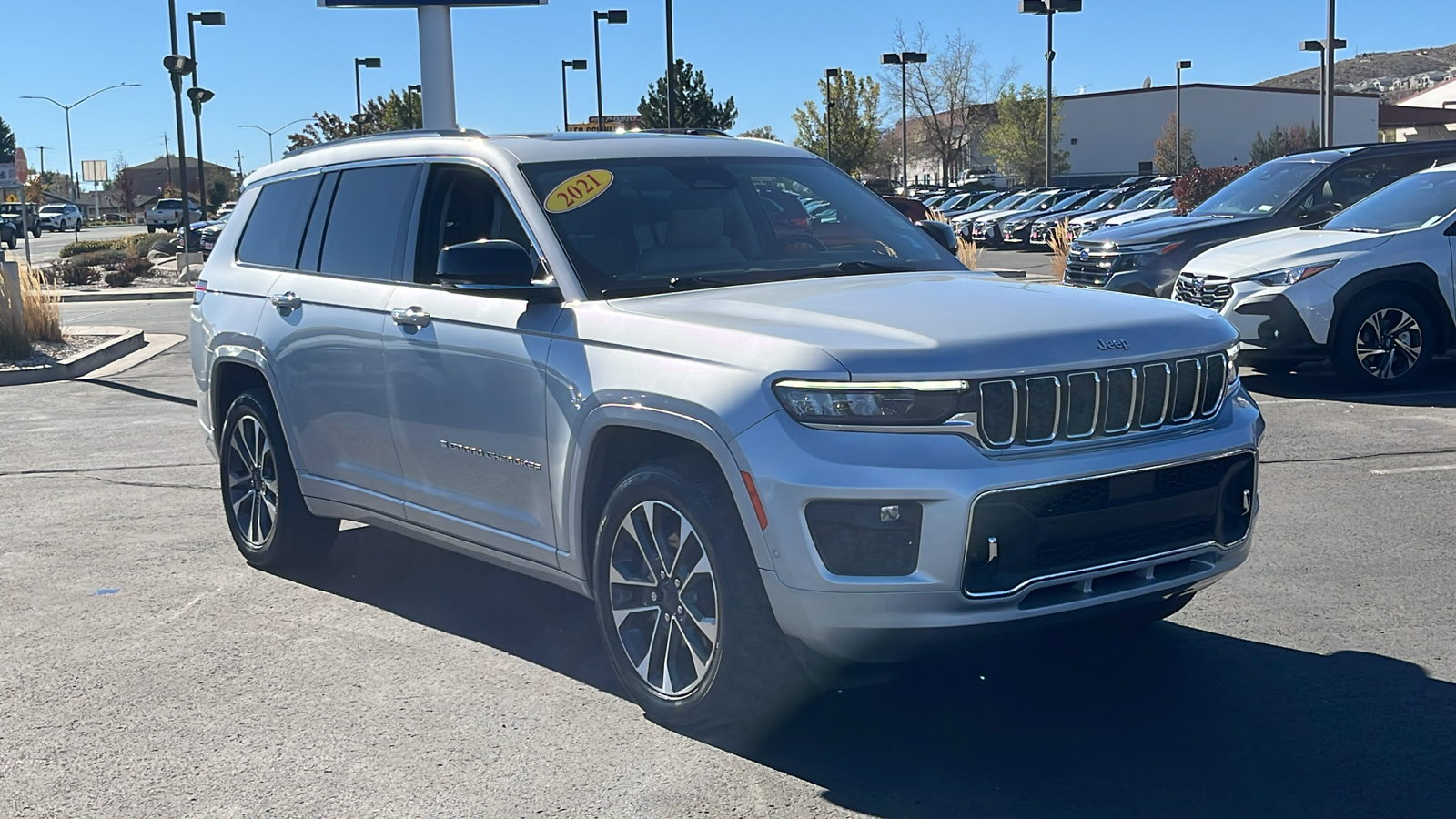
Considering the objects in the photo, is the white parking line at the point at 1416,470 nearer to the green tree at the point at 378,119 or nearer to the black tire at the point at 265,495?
the black tire at the point at 265,495

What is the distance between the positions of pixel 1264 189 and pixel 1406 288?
11.6 ft

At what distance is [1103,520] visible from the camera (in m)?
4.21

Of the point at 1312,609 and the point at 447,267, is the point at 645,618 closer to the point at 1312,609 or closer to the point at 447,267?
the point at 447,267

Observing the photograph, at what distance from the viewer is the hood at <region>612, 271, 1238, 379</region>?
409 centimetres

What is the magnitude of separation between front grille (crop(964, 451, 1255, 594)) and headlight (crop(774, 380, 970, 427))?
0.27m

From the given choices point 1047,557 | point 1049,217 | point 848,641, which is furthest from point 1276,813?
point 1049,217

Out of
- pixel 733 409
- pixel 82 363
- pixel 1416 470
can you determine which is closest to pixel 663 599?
pixel 733 409

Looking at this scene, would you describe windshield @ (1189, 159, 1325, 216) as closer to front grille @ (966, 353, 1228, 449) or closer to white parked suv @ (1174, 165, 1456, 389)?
white parked suv @ (1174, 165, 1456, 389)

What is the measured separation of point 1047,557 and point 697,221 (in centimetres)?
197

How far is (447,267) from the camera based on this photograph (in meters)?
4.99

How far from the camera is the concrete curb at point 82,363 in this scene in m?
15.3

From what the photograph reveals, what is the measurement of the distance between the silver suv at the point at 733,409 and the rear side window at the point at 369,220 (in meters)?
0.02

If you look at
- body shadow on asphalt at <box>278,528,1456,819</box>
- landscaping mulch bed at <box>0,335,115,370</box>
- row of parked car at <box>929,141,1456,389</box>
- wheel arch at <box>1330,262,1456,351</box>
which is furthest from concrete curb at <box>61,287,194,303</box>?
body shadow on asphalt at <box>278,528,1456,819</box>

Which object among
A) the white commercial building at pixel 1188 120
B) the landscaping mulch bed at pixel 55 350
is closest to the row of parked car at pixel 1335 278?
the landscaping mulch bed at pixel 55 350
